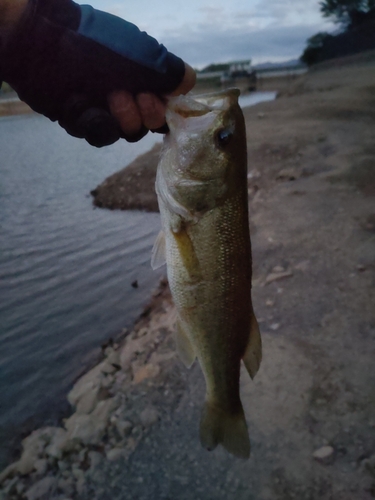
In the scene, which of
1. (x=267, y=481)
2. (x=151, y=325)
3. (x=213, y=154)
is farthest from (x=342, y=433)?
(x=151, y=325)

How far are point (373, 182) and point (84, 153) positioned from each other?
886 inches

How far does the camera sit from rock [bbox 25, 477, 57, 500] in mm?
3351

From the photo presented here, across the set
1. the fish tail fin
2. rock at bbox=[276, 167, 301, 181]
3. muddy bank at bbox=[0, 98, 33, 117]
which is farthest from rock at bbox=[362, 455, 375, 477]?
muddy bank at bbox=[0, 98, 33, 117]

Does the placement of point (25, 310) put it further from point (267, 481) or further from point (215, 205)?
point (215, 205)

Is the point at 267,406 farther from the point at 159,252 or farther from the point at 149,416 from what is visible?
the point at 159,252

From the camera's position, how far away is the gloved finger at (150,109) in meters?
2.29

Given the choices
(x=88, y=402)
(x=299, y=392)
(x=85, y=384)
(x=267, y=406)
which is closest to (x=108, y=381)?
(x=88, y=402)

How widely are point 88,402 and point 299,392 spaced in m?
2.17

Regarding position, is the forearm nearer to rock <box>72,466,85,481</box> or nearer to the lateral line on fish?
the lateral line on fish

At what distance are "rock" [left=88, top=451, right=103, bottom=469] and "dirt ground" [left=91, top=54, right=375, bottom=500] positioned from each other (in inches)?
4.0

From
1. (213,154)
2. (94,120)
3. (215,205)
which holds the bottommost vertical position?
(215,205)

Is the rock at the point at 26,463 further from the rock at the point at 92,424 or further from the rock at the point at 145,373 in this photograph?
the rock at the point at 145,373

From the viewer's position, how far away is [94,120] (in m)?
2.23

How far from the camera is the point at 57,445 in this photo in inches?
151
